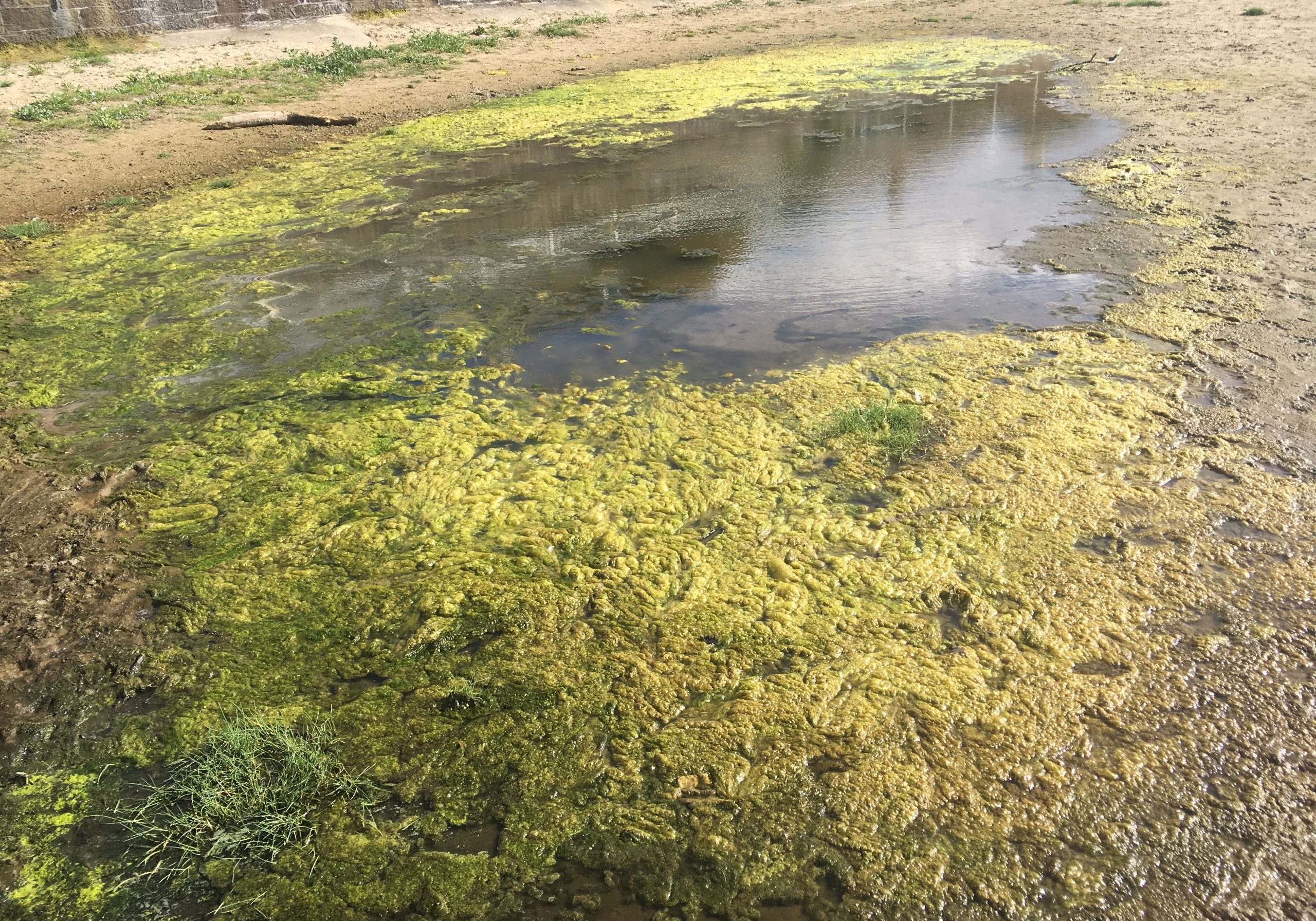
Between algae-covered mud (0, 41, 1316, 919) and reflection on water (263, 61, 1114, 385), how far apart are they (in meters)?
0.39

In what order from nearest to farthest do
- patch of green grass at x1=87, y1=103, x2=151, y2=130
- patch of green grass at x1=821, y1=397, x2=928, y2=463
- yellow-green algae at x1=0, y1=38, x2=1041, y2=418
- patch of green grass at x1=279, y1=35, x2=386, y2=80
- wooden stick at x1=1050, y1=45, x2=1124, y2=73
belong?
patch of green grass at x1=821, y1=397, x2=928, y2=463 → yellow-green algae at x1=0, y1=38, x2=1041, y2=418 → patch of green grass at x1=87, y1=103, x2=151, y2=130 → wooden stick at x1=1050, y1=45, x2=1124, y2=73 → patch of green grass at x1=279, y1=35, x2=386, y2=80

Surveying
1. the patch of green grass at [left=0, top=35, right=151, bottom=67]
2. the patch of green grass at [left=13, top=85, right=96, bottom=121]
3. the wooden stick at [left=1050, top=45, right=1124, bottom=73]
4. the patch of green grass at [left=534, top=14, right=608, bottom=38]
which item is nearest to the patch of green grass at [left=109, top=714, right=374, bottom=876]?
the patch of green grass at [left=13, top=85, right=96, bottom=121]

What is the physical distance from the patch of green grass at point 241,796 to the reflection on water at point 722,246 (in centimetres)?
245

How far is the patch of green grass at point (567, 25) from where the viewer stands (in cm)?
1530

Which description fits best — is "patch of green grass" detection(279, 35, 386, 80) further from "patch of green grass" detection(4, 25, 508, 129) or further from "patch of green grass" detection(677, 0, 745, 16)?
"patch of green grass" detection(677, 0, 745, 16)

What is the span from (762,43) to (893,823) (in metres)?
15.5

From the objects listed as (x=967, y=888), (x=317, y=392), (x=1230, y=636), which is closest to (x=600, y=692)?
(x=967, y=888)

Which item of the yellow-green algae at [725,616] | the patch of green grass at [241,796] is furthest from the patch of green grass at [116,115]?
the patch of green grass at [241,796]

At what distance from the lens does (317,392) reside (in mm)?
4562

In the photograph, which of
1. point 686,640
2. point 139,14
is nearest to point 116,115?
point 139,14

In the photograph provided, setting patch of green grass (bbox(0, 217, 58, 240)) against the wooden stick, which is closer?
patch of green grass (bbox(0, 217, 58, 240))

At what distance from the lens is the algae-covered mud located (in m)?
2.12

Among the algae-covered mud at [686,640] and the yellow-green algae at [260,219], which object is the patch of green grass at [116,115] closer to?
the yellow-green algae at [260,219]

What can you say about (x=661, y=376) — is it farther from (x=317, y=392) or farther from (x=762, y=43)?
(x=762, y=43)
